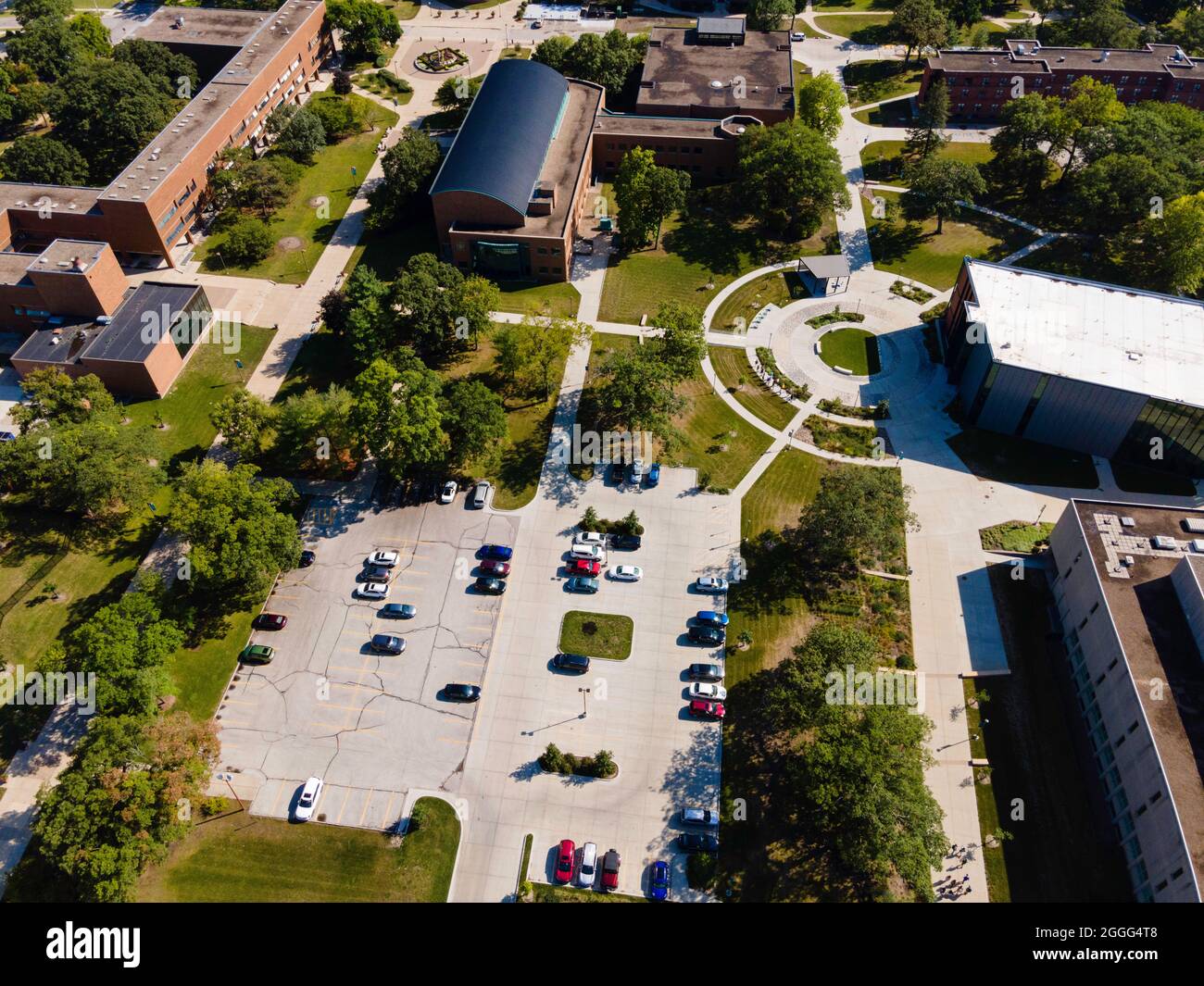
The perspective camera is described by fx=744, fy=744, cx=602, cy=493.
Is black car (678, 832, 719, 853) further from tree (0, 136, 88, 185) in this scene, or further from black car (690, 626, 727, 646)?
tree (0, 136, 88, 185)

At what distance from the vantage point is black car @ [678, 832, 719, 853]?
62562 mm

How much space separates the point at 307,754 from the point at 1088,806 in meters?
69.2

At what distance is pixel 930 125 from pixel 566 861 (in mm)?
128679

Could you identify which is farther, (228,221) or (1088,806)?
(228,221)

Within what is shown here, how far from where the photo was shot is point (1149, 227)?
10300cm

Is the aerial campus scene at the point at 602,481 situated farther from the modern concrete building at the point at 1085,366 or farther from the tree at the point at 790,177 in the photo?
the tree at the point at 790,177

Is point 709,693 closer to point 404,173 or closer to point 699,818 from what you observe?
point 699,818

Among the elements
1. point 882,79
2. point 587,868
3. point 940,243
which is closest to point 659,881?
point 587,868

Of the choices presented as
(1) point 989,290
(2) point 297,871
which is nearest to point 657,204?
(1) point 989,290

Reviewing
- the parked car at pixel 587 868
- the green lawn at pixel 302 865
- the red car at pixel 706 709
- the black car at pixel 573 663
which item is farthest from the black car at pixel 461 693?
the red car at pixel 706 709

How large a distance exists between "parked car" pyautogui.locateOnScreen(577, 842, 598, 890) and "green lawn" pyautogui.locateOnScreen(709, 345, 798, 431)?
54.4 metres

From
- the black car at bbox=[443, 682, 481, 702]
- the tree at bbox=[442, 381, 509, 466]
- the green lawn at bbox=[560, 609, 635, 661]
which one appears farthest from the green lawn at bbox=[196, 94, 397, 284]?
the black car at bbox=[443, 682, 481, 702]
